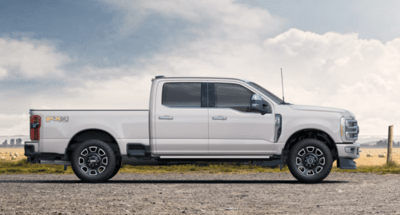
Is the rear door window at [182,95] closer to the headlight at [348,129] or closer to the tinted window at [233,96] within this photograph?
the tinted window at [233,96]

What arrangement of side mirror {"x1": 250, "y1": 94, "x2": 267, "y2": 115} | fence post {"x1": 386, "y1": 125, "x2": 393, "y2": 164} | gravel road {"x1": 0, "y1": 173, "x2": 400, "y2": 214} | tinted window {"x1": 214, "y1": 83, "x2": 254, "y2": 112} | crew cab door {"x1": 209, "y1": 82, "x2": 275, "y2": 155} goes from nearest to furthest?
gravel road {"x1": 0, "y1": 173, "x2": 400, "y2": 214} → side mirror {"x1": 250, "y1": 94, "x2": 267, "y2": 115} → crew cab door {"x1": 209, "y1": 82, "x2": 275, "y2": 155} → tinted window {"x1": 214, "y1": 83, "x2": 254, "y2": 112} → fence post {"x1": 386, "y1": 125, "x2": 393, "y2": 164}

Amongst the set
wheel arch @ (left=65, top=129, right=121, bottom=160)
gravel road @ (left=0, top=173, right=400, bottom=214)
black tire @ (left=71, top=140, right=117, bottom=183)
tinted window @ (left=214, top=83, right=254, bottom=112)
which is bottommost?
gravel road @ (left=0, top=173, right=400, bottom=214)

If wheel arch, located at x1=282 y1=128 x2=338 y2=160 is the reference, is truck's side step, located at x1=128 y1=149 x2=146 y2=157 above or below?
below

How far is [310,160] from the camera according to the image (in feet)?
31.0

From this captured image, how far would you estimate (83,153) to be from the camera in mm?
9672

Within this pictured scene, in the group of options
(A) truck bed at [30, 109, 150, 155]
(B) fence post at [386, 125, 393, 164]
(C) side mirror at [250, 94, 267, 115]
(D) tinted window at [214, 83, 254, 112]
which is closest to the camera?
(C) side mirror at [250, 94, 267, 115]

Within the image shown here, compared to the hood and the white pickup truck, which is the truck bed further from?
the hood

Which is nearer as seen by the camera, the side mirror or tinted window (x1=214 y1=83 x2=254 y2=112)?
the side mirror

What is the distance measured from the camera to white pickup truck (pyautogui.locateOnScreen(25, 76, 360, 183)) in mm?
9375

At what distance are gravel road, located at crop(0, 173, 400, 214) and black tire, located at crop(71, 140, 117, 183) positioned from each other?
0.27 m

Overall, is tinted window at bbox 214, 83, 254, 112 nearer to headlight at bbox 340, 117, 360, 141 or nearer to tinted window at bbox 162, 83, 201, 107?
tinted window at bbox 162, 83, 201, 107

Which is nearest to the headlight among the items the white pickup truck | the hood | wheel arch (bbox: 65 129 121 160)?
the white pickup truck

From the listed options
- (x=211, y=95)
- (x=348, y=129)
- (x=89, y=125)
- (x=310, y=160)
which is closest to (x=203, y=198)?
(x=211, y=95)

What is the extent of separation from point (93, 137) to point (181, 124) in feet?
6.89
